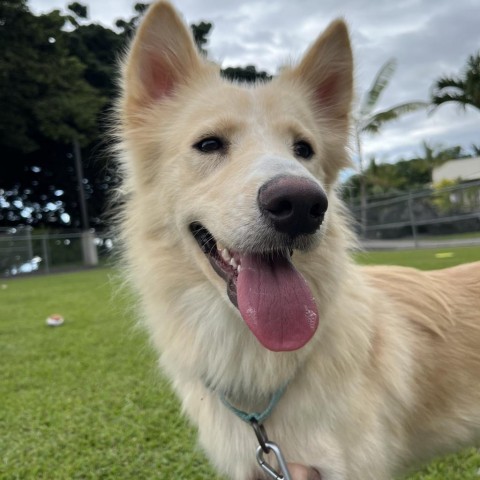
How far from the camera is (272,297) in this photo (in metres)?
2.00

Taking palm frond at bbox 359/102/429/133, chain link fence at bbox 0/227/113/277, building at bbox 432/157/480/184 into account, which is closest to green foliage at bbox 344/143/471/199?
building at bbox 432/157/480/184

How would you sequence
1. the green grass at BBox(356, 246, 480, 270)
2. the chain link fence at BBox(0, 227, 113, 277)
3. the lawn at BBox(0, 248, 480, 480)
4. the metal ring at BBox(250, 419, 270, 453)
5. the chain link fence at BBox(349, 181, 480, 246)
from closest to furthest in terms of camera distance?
the metal ring at BBox(250, 419, 270, 453) < the lawn at BBox(0, 248, 480, 480) < the green grass at BBox(356, 246, 480, 270) < the chain link fence at BBox(349, 181, 480, 246) < the chain link fence at BBox(0, 227, 113, 277)

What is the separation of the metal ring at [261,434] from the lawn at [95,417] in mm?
1084

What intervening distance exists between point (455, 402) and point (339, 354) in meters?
0.77

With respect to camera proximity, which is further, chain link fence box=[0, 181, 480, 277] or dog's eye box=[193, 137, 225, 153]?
chain link fence box=[0, 181, 480, 277]

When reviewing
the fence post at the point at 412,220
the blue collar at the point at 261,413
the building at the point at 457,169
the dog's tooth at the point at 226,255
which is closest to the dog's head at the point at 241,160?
the dog's tooth at the point at 226,255

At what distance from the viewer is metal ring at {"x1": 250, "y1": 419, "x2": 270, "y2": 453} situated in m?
2.01

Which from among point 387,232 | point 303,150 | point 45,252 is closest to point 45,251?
point 45,252

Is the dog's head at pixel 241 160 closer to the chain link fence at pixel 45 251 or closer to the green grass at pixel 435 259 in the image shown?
the green grass at pixel 435 259

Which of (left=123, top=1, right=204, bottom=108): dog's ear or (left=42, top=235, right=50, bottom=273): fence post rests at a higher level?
(left=123, top=1, right=204, bottom=108): dog's ear

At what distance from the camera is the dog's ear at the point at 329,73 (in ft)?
8.56

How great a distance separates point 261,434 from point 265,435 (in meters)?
0.02

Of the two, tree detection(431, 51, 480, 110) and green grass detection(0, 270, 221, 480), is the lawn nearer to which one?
green grass detection(0, 270, 221, 480)

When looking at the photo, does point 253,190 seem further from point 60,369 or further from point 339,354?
point 60,369
